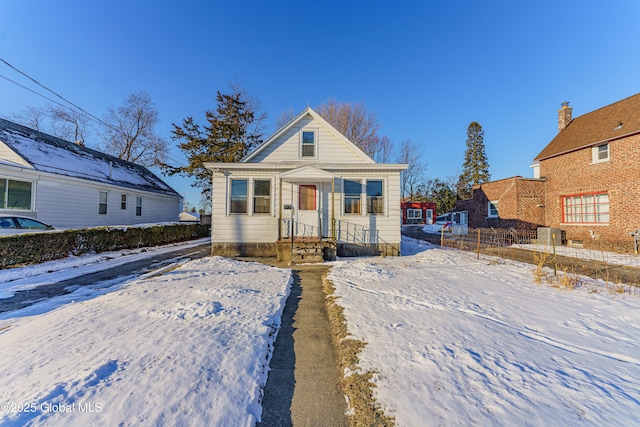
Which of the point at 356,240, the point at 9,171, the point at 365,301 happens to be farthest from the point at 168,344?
the point at 9,171

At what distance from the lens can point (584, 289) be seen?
568cm

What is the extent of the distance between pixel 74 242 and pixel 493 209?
2241 centimetres

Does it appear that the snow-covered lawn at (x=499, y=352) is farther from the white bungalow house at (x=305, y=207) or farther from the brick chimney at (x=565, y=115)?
the brick chimney at (x=565, y=115)

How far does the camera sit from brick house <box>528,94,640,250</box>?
10969 mm

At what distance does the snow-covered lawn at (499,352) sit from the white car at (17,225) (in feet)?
37.6

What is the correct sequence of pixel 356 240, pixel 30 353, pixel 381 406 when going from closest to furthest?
pixel 381 406 → pixel 30 353 → pixel 356 240

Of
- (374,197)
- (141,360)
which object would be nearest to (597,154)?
(374,197)

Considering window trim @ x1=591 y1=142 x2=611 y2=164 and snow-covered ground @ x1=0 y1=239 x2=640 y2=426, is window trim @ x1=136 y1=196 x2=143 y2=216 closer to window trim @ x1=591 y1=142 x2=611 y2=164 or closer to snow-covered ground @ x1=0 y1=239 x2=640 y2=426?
snow-covered ground @ x1=0 y1=239 x2=640 y2=426

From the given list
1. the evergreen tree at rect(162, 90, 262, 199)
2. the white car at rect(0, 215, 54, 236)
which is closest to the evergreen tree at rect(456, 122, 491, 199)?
the evergreen tree at rect(162, 90, 262, 199)

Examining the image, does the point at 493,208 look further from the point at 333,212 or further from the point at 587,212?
the point at 333,212

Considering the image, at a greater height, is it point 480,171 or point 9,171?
point 480,171

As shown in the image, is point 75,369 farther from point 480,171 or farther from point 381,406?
point 480,171

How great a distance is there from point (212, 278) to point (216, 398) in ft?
14.9

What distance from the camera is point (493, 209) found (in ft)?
56.4
